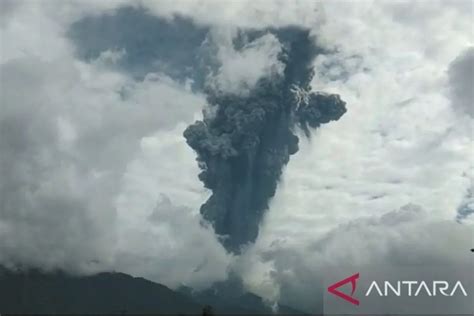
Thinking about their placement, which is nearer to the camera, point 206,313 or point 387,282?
point 387,282

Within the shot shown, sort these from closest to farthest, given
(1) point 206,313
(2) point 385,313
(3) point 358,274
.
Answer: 1. (3) point 358,274
2. (2) point 385,313
3. (1) point 206,313

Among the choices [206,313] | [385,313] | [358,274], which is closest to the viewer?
[358,274]

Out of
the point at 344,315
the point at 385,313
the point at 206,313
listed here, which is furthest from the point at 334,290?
the point at 206,313

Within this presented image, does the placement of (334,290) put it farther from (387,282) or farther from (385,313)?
(385,313)

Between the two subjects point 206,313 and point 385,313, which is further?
point 206,313

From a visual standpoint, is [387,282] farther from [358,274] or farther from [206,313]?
[206,313]

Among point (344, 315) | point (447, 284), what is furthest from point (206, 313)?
point (447, 284)

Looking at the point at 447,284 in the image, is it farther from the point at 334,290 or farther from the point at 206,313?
the point at 206,313

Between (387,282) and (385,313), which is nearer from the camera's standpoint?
(387,282)
